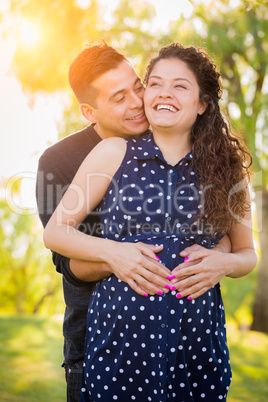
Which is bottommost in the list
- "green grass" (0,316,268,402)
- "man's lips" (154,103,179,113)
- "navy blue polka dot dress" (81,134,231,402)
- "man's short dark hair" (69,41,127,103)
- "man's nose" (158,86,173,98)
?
"green grass" (0,316,268,402)

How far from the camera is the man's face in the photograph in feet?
8.28

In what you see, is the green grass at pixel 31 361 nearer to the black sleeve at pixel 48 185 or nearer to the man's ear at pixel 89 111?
the black sleeve at pixel 48 185

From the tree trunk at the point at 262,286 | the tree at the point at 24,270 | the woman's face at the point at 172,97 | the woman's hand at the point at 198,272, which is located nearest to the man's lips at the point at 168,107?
the woman's face at the point at 172,97

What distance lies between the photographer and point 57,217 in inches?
80.5

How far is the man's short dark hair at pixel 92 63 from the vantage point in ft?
8.46

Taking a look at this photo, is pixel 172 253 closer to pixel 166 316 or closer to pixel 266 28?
pixel 166 316

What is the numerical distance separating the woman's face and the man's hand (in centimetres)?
57

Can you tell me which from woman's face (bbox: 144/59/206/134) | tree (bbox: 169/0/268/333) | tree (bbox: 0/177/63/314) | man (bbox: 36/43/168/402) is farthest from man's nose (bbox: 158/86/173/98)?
tree (bbox: 0/177/63/314)

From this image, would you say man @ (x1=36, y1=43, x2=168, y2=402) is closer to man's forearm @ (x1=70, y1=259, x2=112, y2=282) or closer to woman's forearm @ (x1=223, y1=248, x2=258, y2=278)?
man's forearm @ (x1=70, y1=259, x2=112, y2=282)

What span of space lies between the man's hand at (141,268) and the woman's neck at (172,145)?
437 mm

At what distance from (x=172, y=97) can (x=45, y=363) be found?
5.33 metres

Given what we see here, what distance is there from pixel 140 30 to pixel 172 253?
654 cm

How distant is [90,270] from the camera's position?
2.07 metres

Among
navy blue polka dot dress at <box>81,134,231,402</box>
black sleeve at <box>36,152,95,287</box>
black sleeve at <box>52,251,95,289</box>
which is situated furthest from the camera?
black sleeve at <box>36,152,95,287</box>
